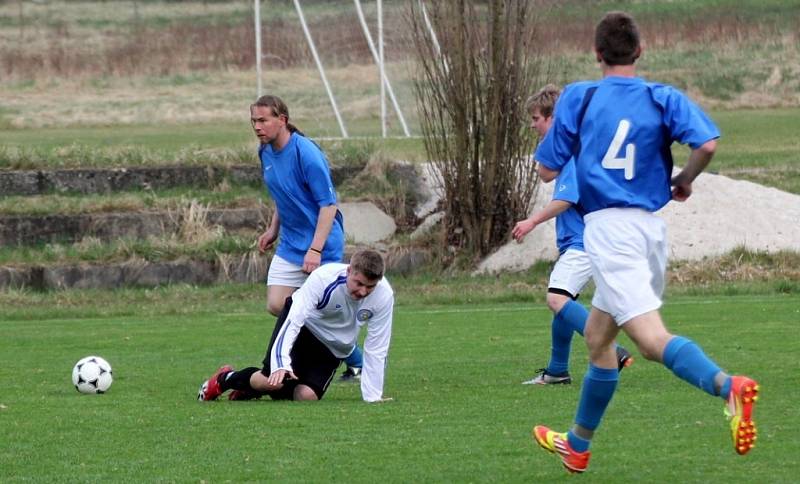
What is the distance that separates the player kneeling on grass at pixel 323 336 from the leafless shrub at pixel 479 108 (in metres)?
9.38

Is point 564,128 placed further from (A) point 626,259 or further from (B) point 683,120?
(A) point 626,259

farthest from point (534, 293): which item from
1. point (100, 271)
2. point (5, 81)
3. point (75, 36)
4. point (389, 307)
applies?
point (75, 36)

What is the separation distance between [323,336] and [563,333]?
160 centimetres

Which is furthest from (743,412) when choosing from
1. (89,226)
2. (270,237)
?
(89,226)

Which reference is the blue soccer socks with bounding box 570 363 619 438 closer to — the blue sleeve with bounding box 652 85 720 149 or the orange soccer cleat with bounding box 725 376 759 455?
the orange soccer cleat with bounding box 725 376 759 455

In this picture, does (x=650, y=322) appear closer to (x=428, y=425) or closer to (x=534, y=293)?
(x=428, y=425)

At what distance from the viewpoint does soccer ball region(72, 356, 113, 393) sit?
9.67 meters

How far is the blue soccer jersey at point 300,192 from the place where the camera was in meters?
10.0

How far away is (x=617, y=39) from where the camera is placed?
6242mm

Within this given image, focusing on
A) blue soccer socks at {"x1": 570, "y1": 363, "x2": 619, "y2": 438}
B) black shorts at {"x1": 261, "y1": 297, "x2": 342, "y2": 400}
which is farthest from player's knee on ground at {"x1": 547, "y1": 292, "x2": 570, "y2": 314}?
blue soccer socks at {"x1": 570, "y1": 363, "x2": 619, "y2": 438}

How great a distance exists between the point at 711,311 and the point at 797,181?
879 cm

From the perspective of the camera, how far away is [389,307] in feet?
29.3

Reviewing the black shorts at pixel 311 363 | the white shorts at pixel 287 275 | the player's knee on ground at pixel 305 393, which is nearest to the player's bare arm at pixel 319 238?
the white shorts at pixel 287 275

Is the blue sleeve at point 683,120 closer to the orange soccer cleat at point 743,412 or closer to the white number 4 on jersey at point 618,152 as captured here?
the white number 4 on jersey at point 618,152
